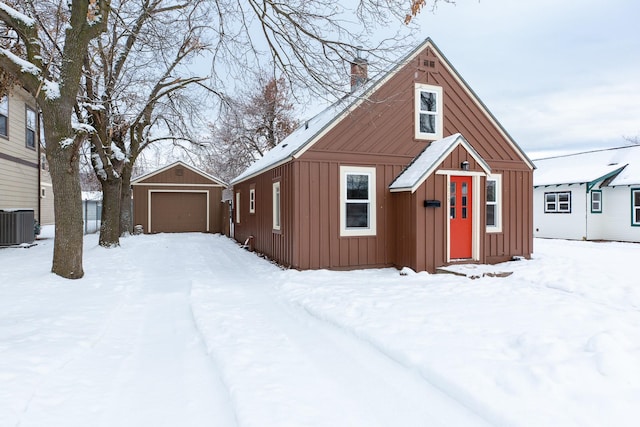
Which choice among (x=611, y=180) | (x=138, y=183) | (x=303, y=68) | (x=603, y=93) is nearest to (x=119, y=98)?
(x=303, y=68)

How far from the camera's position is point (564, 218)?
17266mm

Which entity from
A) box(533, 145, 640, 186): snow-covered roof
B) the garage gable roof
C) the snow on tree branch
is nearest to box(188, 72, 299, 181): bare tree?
the garage gable roof

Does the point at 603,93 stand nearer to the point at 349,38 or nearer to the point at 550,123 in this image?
the point at 550,123

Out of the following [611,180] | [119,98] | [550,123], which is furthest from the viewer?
[550,123]

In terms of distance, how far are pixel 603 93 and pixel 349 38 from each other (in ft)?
90.1

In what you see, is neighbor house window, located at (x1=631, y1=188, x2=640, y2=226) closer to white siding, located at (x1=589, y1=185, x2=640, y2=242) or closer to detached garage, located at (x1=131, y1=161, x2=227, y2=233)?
white siding, located at (x1=589, y1=185, x2=640, y2=242)

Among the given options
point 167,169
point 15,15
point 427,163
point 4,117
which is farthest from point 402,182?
point 167,169

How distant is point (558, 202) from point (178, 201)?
64.8 feet

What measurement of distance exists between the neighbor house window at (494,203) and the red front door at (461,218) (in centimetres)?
137

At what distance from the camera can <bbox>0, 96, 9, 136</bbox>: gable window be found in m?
12.2

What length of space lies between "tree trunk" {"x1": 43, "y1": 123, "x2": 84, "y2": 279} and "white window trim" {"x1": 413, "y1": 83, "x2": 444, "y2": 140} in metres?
7.75

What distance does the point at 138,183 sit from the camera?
20.4 metres

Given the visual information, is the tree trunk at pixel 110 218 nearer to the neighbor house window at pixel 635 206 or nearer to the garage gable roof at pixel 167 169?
the garage gable roof at pixel 167 169

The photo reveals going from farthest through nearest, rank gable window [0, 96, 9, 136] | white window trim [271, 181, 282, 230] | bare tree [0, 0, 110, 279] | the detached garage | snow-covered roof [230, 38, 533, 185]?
the detached garage, gable window [0, 96, 9, 136], white window trim [271, 181, 282, 230], snow-covered roof [230, 38, 533, 185], bare tree [0, 0, 110, 279]
